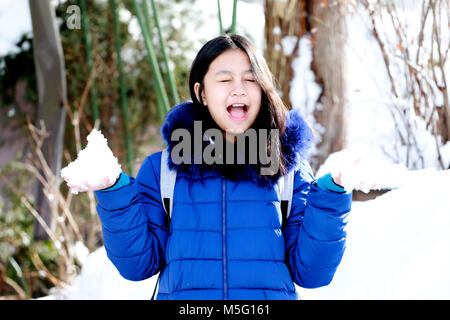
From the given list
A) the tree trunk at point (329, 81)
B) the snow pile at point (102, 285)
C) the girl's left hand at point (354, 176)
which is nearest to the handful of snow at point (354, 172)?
the girl's left hand at point (354, 176)

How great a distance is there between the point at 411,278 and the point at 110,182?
1043 millimetres

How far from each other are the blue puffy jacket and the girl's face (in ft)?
0.47

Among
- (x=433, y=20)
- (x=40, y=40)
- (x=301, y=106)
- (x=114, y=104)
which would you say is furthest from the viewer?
(x=114, y=104)

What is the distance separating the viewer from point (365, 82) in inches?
130

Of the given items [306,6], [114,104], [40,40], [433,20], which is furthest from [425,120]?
[114,104]

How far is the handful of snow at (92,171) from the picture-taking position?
112cm

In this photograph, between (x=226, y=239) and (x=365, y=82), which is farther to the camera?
(x=365, y=82)

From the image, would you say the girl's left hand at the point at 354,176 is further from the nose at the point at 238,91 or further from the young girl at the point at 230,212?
the nose at the point at 238,91

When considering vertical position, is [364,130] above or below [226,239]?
above

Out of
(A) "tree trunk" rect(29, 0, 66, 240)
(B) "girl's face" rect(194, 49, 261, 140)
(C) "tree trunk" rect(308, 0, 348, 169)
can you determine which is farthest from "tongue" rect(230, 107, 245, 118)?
(A) "tree trunk" rect(29, 0, 66, 240)

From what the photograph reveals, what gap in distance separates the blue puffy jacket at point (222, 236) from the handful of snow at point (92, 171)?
40 mm

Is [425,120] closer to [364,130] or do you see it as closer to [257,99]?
[364,130]

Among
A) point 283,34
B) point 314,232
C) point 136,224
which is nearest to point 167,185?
point 136,224

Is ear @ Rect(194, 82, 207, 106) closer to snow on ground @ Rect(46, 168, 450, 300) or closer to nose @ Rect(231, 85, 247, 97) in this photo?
nose @ Rect(231, 85, 247, 97)
